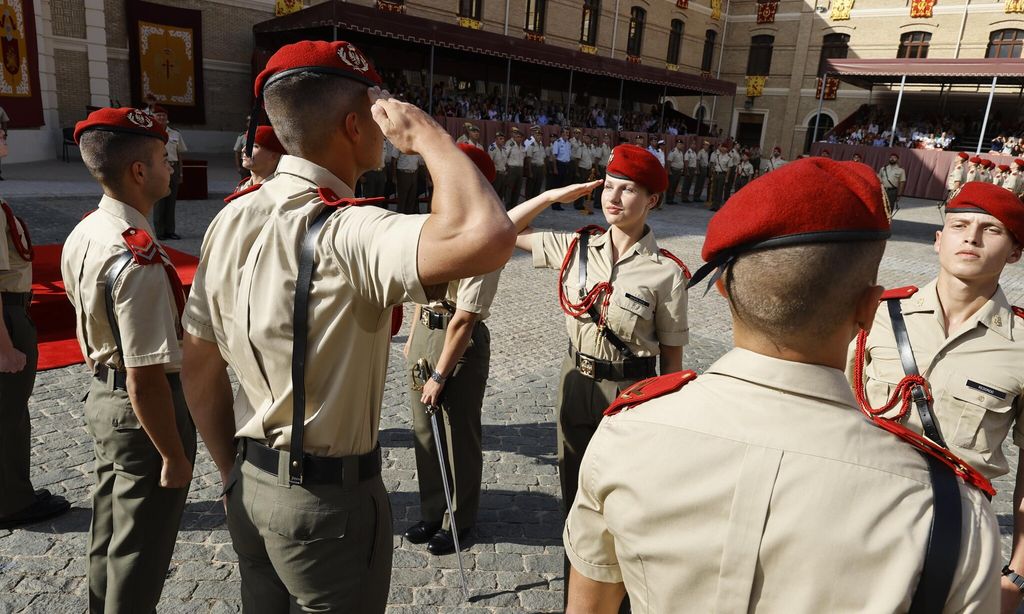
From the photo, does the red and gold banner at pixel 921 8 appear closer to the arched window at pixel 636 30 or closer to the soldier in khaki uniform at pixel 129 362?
the arched window at pixel 636 30

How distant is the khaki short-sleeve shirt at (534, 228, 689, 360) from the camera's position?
3.07 metres

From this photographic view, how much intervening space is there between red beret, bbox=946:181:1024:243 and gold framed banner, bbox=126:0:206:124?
22.2 meters

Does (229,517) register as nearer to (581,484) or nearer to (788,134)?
(581,484)

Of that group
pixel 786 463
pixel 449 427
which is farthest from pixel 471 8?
pixel 786 463

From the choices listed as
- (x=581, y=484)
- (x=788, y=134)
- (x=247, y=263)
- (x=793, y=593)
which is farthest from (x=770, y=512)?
(x=788, y=134)

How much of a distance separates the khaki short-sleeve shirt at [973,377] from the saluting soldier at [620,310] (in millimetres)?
958

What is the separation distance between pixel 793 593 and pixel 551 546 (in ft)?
8.60

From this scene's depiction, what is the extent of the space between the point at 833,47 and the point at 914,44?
144 inches

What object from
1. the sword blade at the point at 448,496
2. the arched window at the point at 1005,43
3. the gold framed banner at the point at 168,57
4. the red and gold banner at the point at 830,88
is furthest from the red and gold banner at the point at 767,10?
the sword blade at the point at 448,496

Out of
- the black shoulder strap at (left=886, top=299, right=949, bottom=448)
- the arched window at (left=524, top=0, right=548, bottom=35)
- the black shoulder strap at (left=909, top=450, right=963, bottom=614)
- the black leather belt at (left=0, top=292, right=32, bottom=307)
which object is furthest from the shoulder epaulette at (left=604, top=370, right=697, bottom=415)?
the arched window at (left=524, top=0, right=548, bottom=35)

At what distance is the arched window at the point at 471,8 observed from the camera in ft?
88.6

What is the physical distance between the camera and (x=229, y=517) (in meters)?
1.82

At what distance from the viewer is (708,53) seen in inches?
1480

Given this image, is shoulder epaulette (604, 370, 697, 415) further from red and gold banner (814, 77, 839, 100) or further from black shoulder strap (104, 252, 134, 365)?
red and gold banner (814, 77, 839, 100)
